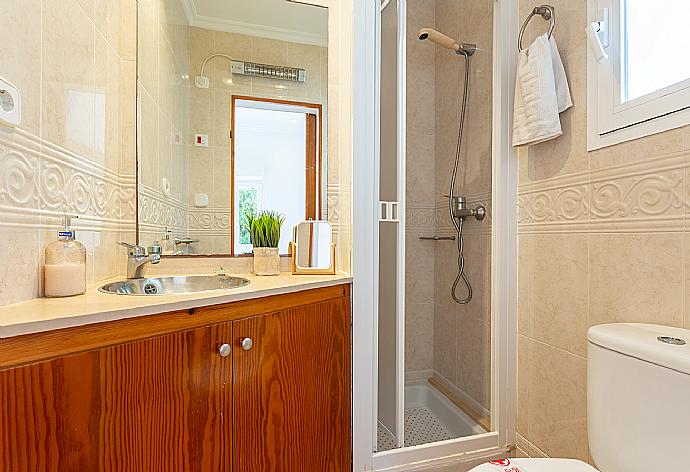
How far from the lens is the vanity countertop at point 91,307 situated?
73 centimetres

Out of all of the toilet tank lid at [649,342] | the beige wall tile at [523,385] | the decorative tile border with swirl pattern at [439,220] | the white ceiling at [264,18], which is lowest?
the beige wall tile at [523,385]

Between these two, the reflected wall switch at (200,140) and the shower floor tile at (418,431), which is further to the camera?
the reflected wall switch at (200,140)

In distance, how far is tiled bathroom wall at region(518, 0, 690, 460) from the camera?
1.13 meters

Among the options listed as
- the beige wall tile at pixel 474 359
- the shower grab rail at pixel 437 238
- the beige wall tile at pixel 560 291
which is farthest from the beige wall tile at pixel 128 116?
the beige wall tile at pixel 560 291

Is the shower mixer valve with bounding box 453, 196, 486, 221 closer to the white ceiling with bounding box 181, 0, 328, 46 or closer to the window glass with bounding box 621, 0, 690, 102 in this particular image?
the window glass with bounding box 621, 0, 690, 102

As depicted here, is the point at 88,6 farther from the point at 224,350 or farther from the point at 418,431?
the point at 418,431

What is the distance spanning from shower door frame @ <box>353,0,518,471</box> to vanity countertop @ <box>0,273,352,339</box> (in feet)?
1.46

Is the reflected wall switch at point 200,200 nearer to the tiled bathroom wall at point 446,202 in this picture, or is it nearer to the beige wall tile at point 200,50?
the beige wall tile at point 200,50

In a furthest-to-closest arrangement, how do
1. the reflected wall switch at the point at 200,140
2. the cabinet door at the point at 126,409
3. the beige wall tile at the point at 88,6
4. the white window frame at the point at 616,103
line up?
the reflected wall switch at the point at 200,140, the beige wall tile at the point at 88,6, the white window frame at the point at 616,103, the cabinet door at the point at 126,409

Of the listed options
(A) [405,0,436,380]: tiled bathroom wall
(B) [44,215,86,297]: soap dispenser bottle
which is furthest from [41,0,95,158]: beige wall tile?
(A) [405,0,436,380]: tiled bathroom wall

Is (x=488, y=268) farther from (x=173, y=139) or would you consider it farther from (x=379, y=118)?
(x=173, y=139)

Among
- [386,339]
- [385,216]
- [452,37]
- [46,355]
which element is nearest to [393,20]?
[452,37]

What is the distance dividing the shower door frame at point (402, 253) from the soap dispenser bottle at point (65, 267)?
2.73 ft

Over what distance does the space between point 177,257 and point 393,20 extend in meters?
1.25
